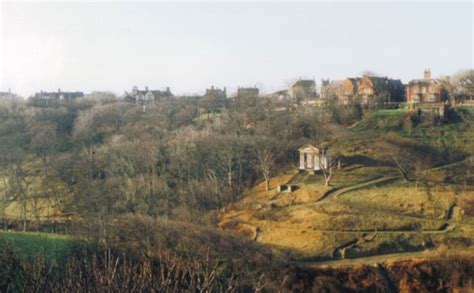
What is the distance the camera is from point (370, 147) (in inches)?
1635

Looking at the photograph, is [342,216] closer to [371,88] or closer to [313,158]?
[313,158]

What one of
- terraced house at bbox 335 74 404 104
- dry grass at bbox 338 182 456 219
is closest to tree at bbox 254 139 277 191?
dry grass at bbox 338 182 456 219

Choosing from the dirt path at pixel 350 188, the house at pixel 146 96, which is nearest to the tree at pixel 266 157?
the dirt path at pixel 350 188

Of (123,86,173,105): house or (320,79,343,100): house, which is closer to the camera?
(320,79,343,100): house

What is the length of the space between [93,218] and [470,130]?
98.8 ft

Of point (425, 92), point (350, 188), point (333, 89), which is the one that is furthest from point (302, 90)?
point (350, 188)

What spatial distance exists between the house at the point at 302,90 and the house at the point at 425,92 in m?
13.8

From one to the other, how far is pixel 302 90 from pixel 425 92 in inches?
728

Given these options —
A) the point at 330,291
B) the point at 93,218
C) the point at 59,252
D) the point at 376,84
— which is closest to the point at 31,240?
the point at 59,252

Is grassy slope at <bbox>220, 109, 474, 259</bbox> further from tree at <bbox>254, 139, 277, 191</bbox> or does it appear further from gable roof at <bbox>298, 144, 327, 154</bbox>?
gable roof at <bbox>298, 144, 327, 154</bbox>

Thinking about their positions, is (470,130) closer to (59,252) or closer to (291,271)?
(291,271)

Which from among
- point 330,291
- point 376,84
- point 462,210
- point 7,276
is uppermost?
point 376,84

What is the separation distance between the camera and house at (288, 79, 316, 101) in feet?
232

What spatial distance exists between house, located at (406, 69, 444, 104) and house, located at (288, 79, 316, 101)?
13836 mm
